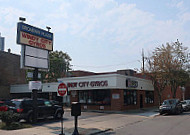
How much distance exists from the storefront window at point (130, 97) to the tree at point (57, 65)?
21087 millimetres

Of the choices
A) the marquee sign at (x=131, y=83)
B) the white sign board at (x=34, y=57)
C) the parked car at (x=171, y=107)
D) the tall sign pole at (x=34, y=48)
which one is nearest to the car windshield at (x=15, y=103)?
the tall sign pole at (x=34, y=48)

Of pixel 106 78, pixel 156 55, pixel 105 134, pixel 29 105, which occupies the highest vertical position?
pixel 156 55

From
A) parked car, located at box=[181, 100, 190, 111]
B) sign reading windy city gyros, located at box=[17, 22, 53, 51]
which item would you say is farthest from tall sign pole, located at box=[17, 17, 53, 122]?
parked car, located at box=[181, 100, 190, 111]

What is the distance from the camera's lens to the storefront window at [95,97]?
26.4 m

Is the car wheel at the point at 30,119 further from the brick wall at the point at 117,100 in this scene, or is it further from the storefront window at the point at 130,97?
the storefront window at the point at 130,97

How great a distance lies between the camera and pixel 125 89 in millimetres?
27281

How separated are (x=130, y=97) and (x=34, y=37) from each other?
16.0m

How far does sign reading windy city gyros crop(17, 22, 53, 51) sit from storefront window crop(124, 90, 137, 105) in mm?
12856

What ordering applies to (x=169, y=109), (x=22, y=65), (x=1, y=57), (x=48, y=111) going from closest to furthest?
(x=22, y=65) → (x=48, y=111) → (x=169, y=109) → (x=1, y=57)

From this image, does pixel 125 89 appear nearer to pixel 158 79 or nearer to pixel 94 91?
pixel 94 91

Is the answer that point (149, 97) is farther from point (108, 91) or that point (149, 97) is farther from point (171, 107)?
point (171, 107)

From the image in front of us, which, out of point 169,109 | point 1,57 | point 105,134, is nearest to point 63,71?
point 1,57

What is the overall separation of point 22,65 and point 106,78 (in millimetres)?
11806

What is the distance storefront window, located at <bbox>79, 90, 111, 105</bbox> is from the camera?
2639cm
